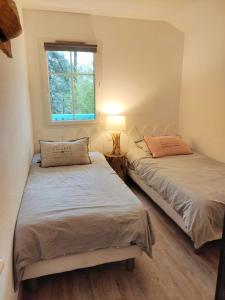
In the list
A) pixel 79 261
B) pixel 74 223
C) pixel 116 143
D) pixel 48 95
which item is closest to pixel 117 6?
pixel 48 95

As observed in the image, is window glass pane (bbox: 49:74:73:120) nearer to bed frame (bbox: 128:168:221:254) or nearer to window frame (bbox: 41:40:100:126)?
window frame (bbox: 41:40:100:126)

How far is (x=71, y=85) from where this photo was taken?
3.29m

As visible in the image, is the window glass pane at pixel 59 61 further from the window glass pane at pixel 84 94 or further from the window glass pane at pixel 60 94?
the window glass pane at pixel 84 94

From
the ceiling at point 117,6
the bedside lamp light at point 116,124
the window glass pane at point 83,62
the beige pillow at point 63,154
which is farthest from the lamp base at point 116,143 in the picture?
the ceiling at point 117,6

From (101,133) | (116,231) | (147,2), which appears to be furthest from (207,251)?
(147,2)

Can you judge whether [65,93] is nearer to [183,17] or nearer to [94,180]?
[94,180]

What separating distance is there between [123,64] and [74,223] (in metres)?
2.61

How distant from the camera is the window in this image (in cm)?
315

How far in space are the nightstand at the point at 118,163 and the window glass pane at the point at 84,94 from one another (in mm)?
798

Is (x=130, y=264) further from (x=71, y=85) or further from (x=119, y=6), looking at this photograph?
(x=119, y=6)

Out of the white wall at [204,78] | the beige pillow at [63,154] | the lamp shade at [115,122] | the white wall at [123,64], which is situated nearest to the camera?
the beige pillow at [63,154]

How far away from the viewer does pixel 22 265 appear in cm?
144

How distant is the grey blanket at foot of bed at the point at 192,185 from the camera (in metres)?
1.89

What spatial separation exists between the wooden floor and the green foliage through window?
2213 millimetres
